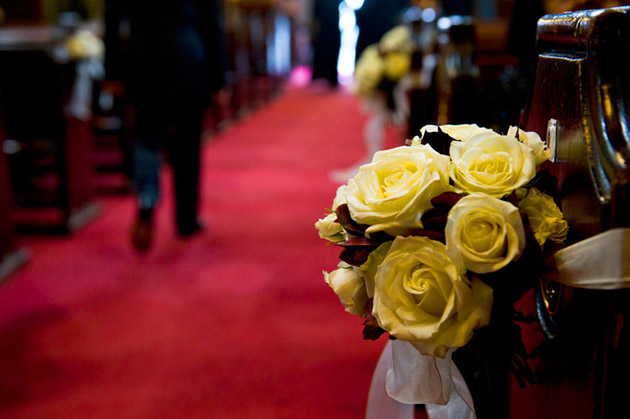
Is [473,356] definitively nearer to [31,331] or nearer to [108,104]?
[31,331]

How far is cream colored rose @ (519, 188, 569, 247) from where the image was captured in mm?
958

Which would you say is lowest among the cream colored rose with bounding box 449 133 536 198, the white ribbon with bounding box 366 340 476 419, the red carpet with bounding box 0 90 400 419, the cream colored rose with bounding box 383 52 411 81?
the red carpet with bounding box 0 90 400 419

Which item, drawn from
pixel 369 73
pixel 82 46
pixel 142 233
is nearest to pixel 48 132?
pixel 142 233

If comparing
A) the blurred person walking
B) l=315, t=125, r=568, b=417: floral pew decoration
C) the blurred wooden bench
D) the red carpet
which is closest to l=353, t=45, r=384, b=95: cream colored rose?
the red carpet

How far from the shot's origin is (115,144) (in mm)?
6184

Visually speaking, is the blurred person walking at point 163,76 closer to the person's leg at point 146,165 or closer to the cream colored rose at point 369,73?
the person's leg at point 146,165

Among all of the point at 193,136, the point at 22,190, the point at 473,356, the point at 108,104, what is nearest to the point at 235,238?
the point at 193,136

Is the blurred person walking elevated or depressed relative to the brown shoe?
elevated

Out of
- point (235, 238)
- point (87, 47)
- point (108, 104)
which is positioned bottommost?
point (235, 238)

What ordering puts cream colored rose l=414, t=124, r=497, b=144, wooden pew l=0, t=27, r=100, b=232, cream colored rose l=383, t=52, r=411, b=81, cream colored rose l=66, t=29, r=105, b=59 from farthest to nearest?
cream colored rose l=66, t=29, r=105, b=59 < cream colored rose l=383, t=52, r=411, b=81 < wooden pew l=0, t=27, r=100, b=232 < cream colored rose l=414, t=124, r=497, b=144

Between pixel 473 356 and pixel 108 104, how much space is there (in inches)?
202

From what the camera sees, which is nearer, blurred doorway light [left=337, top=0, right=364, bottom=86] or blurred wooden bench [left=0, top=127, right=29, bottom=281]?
blurred wooden bench [left=0, top=127, right=29, bottom=281]

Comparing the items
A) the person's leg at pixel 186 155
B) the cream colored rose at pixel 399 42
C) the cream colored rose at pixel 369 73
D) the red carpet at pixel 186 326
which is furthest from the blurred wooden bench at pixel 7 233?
the cream colored rose at pixel 399 42

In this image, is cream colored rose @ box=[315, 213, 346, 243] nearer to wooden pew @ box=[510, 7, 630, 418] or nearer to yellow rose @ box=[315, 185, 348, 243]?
yellow rose @ box=[315, 185, 348, 243]
